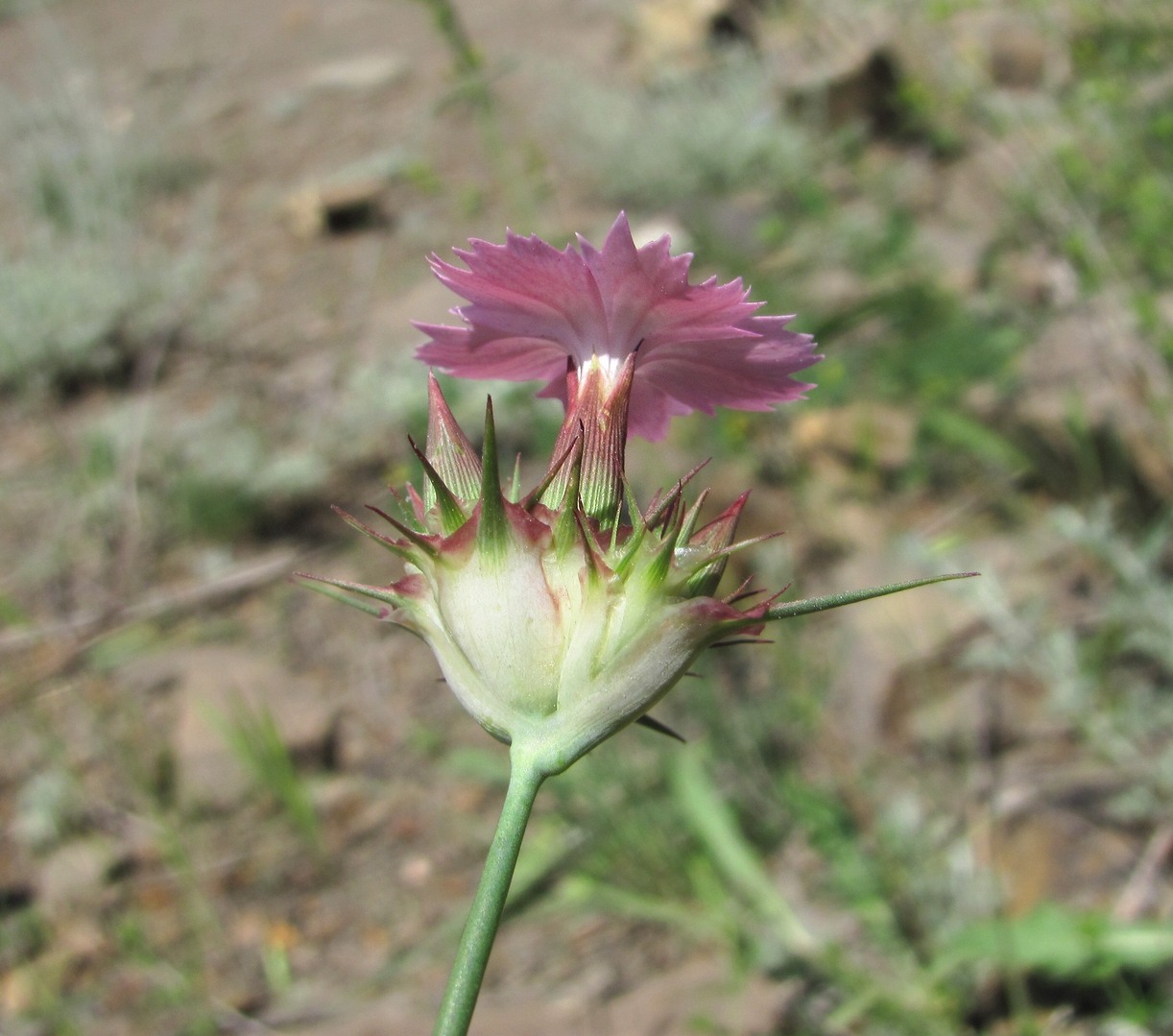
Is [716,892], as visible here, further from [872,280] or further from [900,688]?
[872,280]

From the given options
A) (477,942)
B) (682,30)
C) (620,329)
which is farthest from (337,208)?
(477,942)

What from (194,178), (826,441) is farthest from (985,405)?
(194,178)

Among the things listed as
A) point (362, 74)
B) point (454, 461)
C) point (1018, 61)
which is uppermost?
point (362, 74)

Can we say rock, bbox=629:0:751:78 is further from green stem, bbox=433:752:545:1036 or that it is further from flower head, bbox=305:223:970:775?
green stem, bbox=433:752:545:1036

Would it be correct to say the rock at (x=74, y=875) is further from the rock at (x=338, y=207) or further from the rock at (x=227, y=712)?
the rock at (x=338, y=207)

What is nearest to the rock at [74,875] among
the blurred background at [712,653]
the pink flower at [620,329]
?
the blurred background at [712,653]

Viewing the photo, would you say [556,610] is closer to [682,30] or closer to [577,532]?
[577,532]
